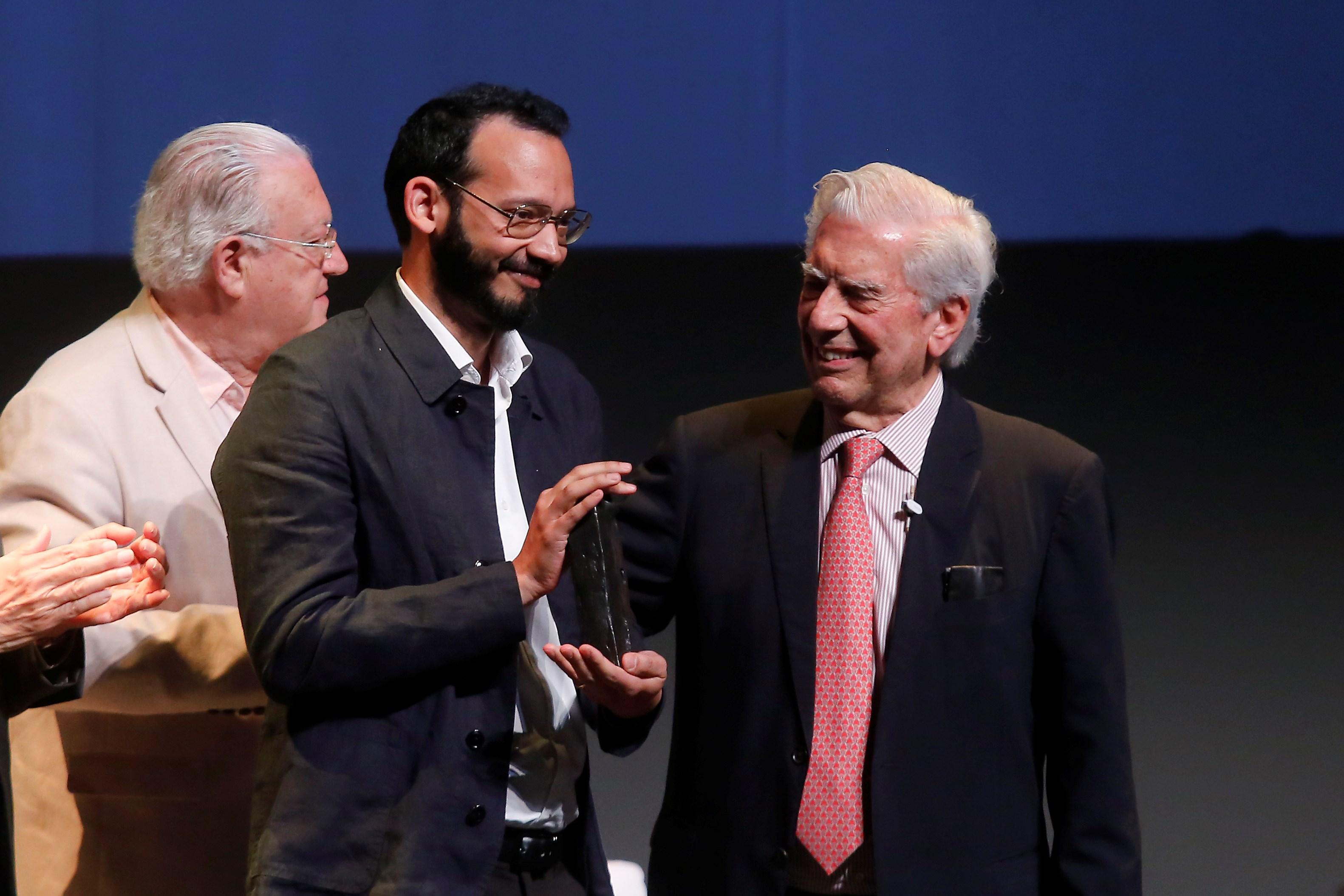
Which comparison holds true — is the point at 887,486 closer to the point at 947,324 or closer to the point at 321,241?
the point at 947,324

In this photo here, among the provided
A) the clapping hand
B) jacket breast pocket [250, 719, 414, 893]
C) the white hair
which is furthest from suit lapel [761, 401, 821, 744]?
the clapping hand

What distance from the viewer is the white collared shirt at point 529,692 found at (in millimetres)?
1750

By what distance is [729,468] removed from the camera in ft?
6.31

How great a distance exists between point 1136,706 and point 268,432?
8.09 ft

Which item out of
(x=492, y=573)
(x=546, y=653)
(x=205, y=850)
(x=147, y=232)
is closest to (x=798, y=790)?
(x=546, y=653)

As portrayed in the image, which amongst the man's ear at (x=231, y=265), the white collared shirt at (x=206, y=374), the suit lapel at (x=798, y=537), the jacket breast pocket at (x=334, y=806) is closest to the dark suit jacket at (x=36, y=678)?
the jacket breast pocket at (x=334, y=806)

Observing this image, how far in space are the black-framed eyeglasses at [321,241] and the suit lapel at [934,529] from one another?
40.7 inches

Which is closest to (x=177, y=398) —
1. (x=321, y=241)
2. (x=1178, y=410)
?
(x=321, y=241)

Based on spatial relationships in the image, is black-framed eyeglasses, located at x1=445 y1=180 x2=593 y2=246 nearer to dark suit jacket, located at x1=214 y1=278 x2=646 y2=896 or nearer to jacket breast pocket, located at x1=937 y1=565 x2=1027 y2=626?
dark suit jacket, located at x1=214 y1=278 x2=646 y2=896

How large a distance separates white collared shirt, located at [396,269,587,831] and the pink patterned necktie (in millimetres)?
300

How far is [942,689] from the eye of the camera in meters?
1.77

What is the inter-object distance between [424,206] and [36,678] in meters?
0.76

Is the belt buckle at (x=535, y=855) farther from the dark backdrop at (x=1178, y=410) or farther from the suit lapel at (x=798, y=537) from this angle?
the dark backdrop at (x=1178, y=410)

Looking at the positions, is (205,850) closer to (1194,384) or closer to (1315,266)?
(1194,384)
